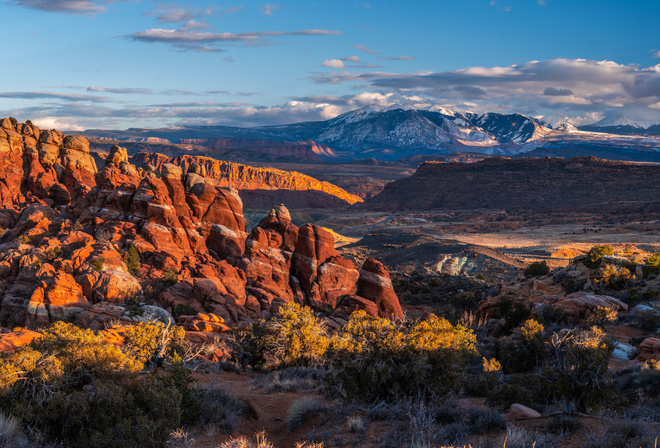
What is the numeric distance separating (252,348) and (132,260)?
39.2 ft

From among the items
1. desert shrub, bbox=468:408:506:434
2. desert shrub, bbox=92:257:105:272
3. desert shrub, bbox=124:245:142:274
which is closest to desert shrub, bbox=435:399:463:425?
desert shrub, bbox=468:408:506:434

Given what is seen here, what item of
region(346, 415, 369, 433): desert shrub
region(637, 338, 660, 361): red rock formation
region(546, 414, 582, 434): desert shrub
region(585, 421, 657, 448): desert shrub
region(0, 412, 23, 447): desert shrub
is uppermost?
region(585, 421, 657, 448): desert shrub

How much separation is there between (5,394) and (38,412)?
774 mm

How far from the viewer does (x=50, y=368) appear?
1033 cm

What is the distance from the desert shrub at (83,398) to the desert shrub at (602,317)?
65.1ft

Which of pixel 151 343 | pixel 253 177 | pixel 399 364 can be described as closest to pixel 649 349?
pixel 399 364

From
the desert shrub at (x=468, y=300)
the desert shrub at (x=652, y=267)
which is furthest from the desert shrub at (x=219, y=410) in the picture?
the desert shrub at (x=468, y=300)

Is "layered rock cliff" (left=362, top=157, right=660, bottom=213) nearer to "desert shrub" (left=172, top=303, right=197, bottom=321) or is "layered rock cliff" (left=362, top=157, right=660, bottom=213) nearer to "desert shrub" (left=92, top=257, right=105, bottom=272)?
"desert shrub" (left=172, top=303, right=197, bottom=321)

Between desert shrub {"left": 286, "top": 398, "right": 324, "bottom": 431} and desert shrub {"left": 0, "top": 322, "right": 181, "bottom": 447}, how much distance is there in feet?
10.4

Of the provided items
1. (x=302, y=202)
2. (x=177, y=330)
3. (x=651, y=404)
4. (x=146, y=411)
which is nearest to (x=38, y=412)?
(x=146, y=411)

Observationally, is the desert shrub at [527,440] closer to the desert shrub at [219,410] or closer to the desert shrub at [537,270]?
the desert shrub at [219,410]

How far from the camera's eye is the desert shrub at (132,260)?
94.7ft

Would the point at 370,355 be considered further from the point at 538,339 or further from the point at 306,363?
the point at 538,339

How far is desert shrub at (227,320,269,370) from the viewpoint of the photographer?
2136cm
